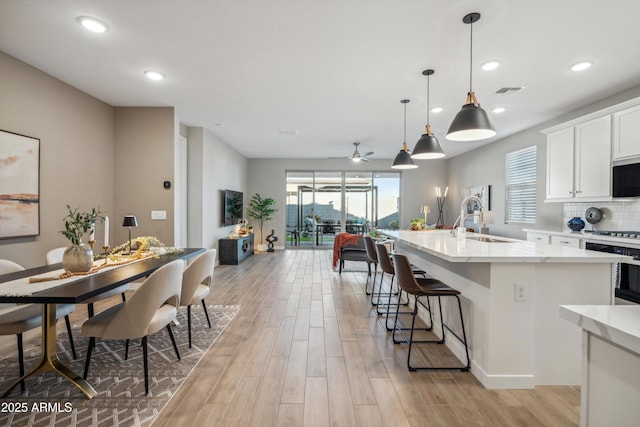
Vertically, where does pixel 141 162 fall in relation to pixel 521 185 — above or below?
above

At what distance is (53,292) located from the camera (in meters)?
1.81

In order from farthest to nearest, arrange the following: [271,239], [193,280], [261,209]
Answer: [271,239] < [261,209] < [193,280]

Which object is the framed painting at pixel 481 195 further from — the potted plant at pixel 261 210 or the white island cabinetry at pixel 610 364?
the white island cabinetry at pixel 610 364

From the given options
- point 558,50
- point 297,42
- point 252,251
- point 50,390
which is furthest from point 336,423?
point 252,251

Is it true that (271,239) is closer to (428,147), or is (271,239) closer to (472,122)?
(428,147)

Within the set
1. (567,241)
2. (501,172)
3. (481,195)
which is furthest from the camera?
(481,195)

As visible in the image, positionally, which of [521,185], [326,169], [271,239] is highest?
[326,169]

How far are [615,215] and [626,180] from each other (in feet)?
2.34

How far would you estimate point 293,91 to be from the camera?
3.95 meters

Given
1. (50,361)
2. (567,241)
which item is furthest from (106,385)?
(567,241)

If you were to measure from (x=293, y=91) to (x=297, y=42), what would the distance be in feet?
3.91

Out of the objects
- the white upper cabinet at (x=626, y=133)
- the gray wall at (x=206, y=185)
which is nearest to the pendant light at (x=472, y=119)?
the white upper cabinet at (x=626, y=133)

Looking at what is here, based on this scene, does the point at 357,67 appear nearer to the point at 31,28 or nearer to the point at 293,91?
the point at 293,91

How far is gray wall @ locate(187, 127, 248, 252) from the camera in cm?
571
